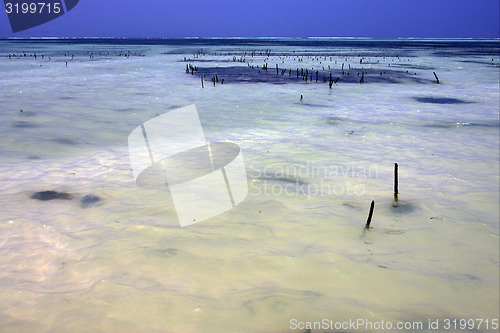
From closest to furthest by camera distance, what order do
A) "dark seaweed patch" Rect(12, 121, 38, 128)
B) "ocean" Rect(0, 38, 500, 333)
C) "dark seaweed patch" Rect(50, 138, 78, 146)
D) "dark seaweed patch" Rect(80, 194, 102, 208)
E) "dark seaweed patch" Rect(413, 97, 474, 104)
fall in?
"ocean" Rect(0, 38, 500, 333) → "dark seaweed patch" Rect(80, 194, 102, 208) → "dark seaweed patch" Rect(50, 138, 78, 146) → "dark seaweed patch" Rect(12, 121, 38, 128) → "dark seaweed patch" Rect(413, 97, 474, 104)

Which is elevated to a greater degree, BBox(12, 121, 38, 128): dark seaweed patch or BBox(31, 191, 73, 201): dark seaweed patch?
BBox(12, 121, 38, 128): dark seaweed patch

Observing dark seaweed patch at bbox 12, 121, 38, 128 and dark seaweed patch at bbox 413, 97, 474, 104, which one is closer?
dark seaweed patch at bbox 12, 121, 38, 128

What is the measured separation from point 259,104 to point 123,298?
11675 millimetres

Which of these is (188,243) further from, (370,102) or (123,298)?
(370,102)

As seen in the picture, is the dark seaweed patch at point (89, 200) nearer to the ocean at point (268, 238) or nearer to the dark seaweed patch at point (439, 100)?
the ocean at point (268, 238)

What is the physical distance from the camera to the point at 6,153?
8.34 m

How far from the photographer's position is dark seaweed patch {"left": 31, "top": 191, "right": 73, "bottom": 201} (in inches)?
232

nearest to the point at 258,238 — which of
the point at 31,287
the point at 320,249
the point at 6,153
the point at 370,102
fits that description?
the point at 320,249

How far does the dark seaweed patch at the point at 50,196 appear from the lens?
5.90 metres

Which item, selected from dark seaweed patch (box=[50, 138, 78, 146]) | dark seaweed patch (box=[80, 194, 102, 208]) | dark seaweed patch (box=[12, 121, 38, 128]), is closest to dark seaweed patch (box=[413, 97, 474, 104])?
dark seaweed patch (box=[50, 138, 78, 146])

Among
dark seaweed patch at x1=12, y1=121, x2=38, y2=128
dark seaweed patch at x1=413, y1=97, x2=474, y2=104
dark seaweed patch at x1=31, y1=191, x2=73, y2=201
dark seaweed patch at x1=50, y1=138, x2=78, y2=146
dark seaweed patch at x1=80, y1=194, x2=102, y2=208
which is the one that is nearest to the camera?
dark seaweed patch at x1=80, y1=194, x2=102, y2=208

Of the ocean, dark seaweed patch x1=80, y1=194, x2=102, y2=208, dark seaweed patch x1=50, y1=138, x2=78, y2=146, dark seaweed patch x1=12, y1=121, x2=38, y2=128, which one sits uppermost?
dark seaweed patch x1=12, y1=121, x2=38, y2=128

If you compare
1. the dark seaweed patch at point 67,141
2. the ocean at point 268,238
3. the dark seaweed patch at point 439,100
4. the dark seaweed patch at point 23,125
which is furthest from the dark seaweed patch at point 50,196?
the dark seaweed patch at point 439,100

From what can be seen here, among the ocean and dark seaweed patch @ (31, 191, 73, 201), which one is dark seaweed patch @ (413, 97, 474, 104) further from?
dark seaweed patch @ (31, 191, 73, 201)
